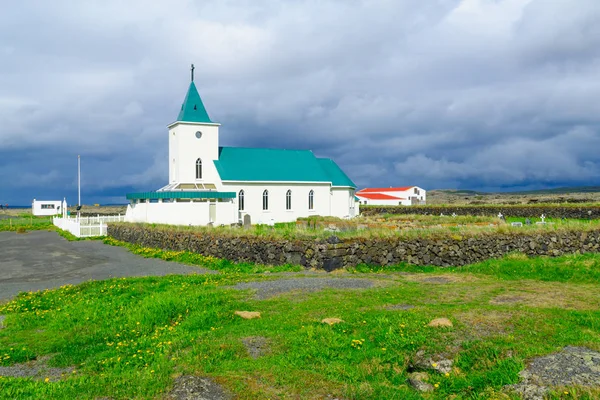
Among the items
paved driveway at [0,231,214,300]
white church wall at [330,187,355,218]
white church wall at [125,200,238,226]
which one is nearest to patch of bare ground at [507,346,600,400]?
paved driveway at [0,231,214,300]

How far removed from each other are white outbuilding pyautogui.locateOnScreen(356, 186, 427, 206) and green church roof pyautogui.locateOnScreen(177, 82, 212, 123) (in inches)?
1870

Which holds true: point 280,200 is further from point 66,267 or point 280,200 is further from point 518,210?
point 66,267

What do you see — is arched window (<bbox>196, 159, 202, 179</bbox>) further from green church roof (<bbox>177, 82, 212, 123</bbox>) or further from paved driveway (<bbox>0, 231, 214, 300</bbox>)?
paved driveway (<bbox>0, 231, 214, 300</bbox>)

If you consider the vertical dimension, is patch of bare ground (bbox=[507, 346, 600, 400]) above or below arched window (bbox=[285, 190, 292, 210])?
below

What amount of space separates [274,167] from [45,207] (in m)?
57.0

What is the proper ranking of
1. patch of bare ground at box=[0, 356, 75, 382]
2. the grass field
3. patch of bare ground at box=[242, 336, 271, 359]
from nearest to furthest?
the grass field, patch of bare ground at box=[0, 356, 75, 382], patch of bare ground at box=[242, 336, 271, 359]

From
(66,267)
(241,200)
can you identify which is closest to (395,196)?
(241,200)

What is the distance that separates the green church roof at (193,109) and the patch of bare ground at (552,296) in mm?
38479

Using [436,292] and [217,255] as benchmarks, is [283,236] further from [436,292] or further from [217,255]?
[436,292]

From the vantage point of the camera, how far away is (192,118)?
1837 inches

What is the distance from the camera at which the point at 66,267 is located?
20750 millimetres

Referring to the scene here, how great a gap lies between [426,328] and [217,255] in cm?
1421

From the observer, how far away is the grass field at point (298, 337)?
6414 millimetres

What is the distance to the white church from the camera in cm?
4216
